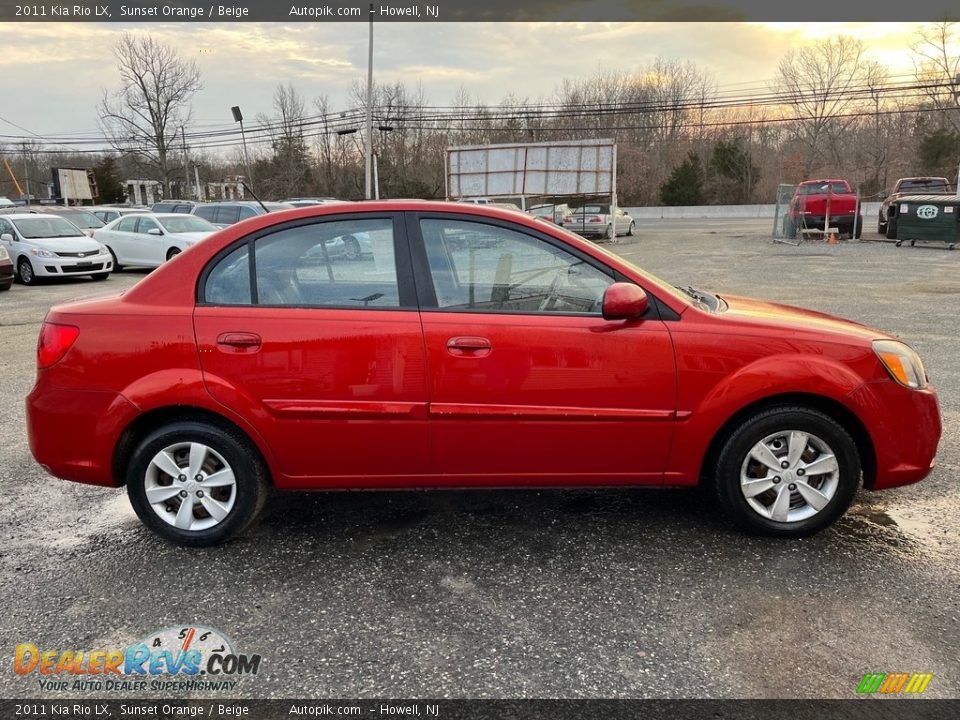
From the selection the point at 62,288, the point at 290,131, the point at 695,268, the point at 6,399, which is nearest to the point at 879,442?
the point at 6,399

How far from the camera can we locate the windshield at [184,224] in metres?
16.4

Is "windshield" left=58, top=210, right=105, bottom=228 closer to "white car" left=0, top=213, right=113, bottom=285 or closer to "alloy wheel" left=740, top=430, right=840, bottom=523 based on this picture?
"white car" left=0, top=213, right=113, bottom=285

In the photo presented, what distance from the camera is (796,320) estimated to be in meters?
3.36

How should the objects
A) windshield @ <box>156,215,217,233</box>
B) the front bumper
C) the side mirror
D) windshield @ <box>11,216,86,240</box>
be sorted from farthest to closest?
windshield @ <box>156,215,217,233</box>, windshield @ <box>11,216,86,240</box>, the front bumper, the side mirror

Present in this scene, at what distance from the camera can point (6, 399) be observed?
6.04m

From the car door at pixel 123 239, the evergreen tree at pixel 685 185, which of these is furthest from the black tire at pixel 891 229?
the evergreen tree at pixel 685 185

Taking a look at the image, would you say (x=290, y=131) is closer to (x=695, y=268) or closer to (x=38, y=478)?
(x=695, y=268)

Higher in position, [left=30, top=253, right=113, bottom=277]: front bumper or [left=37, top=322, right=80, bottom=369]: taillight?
[left=37, top=322, right=80, bottom=369]: taillight

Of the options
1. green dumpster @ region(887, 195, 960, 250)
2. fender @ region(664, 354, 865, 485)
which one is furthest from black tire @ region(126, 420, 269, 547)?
green dumpster @ region(887, 195, 960, 250)

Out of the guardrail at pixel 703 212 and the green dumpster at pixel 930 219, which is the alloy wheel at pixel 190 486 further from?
the guardrail at pixel 703 212

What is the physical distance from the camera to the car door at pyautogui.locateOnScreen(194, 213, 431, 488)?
310 centimetres

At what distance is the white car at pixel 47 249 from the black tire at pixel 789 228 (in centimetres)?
2151

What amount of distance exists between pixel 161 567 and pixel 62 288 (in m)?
13.7

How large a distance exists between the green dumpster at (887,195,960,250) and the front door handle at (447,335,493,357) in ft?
68.0
